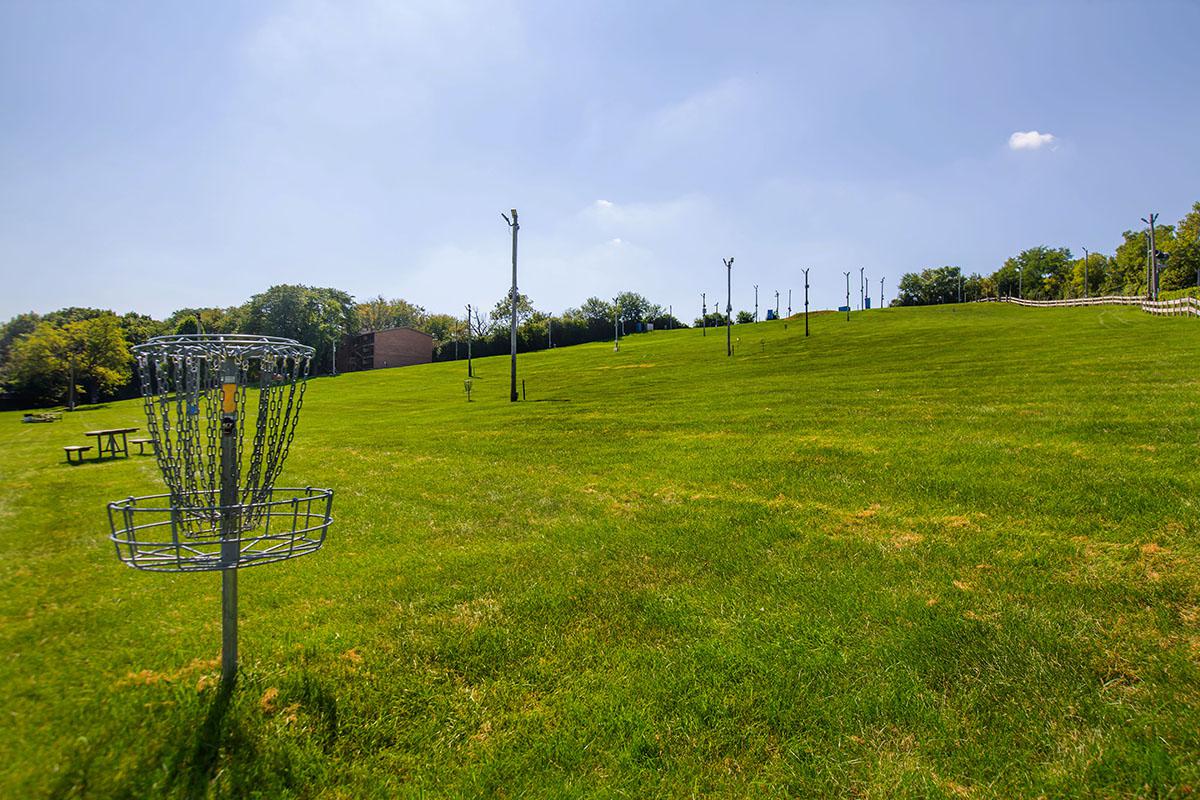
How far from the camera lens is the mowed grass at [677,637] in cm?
326

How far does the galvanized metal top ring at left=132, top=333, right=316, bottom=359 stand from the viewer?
3.61 m

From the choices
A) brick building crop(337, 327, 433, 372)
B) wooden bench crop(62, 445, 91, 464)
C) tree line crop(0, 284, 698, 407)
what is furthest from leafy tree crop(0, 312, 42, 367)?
wooden bench crop(62, 445, 91, 464)

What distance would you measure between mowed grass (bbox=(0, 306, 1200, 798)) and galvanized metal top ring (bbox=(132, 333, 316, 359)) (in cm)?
235

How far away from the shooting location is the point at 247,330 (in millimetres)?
78062

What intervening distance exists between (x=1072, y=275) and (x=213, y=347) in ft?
416

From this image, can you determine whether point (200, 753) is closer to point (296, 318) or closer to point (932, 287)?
point (296, 318)

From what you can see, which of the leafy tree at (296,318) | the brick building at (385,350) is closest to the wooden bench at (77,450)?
the leafy tree at (296,318)

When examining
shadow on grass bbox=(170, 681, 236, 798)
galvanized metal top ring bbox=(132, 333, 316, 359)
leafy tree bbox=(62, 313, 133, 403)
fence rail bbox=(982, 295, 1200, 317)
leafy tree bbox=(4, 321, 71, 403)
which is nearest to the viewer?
shadow on grass bbox=(170, 681, 236, 798)

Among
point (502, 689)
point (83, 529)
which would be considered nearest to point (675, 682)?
point (502, 689)

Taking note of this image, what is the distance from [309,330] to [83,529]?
80.0 meters

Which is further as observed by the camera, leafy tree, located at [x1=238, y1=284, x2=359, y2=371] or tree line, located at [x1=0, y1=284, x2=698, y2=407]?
leafy tree, located at [x1=238, y1=284, x2=359, y2=371]

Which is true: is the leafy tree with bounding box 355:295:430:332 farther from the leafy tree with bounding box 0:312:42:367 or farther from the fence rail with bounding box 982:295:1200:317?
the fence rail with bounding box 982:295:1200:317

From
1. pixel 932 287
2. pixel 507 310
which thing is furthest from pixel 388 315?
pixel 932 287

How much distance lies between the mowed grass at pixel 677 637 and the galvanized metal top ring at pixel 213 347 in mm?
2354
